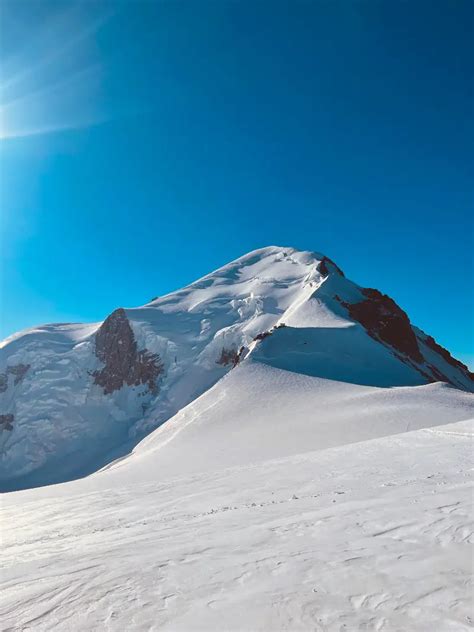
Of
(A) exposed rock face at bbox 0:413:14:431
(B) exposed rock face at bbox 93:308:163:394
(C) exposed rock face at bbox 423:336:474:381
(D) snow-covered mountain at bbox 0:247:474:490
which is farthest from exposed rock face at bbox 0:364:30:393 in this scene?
(C) exposed rock face at bbox 423:336:474:381

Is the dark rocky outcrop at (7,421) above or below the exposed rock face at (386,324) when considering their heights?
below

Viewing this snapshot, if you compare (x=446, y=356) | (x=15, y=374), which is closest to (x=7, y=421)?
(x=15, y=374)

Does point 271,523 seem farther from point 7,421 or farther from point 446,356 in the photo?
point 446,356

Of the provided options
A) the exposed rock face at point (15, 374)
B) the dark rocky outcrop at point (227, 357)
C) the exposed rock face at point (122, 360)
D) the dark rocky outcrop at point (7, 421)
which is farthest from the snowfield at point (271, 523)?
the exposed rock face at point (15, 374)

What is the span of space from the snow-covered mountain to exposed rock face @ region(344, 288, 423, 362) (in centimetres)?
35

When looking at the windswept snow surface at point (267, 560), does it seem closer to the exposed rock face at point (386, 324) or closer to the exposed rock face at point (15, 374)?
the exposed rock face at point (386, 324)

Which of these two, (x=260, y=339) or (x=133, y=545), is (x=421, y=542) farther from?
(x=260, y=339)

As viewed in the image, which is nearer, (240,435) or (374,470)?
(374,470)

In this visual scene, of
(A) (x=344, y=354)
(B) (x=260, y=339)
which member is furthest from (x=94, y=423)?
(A) (x=344, y=354)

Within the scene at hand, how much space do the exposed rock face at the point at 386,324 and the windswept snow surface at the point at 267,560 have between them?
51.4 metres

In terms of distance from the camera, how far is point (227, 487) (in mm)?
11188

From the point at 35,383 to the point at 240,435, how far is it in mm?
51786

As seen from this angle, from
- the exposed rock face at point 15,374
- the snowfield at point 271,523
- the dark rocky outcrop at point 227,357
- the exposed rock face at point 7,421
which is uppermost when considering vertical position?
the exposed rock face at point 15,374

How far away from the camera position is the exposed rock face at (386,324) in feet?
201
